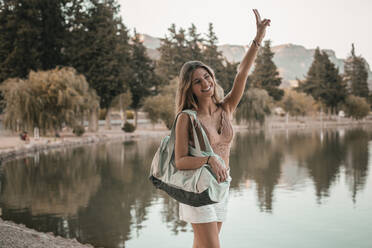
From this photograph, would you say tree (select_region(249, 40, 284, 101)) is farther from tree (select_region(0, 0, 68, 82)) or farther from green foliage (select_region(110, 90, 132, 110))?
tree (select_region(0, 0, 68, 82))

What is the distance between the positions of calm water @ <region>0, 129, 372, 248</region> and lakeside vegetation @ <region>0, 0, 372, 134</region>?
26.3 ft

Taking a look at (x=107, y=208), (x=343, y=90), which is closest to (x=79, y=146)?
(x=107, y=208)

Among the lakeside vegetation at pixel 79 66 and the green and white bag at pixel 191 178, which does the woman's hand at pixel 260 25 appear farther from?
the lakeside vegetation at pixel 79 66

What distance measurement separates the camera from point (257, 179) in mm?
15250

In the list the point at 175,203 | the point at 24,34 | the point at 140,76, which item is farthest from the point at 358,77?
the point at 175,203

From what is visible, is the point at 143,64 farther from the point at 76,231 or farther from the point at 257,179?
the point at 76,231

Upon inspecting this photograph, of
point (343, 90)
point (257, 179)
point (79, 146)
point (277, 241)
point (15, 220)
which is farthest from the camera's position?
point (343, 90)

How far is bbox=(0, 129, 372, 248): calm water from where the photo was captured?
27.5 ft

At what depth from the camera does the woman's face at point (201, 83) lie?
2.84 m

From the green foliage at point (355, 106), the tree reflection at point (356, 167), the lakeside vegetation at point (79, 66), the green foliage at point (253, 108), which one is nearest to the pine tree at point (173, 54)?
the lakeside vegetation at point (79, 66)

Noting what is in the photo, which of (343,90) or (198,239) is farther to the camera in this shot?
(343,90)

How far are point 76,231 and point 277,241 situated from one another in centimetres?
381

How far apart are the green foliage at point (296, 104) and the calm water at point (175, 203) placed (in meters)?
46.1

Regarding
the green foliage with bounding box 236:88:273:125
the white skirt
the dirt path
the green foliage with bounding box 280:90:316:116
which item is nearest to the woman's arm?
the white skirt
